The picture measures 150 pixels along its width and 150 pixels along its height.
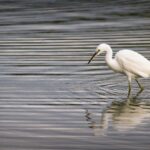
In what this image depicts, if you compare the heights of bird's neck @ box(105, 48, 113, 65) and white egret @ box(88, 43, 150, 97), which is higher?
bird's neck @ box(105, 48, 113, 65)

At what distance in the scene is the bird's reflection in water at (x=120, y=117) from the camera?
11.8 meters

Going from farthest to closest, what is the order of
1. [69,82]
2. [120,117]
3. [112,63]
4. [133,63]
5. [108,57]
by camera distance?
[108,57] < [112,63] < [133,63] < [69,82] < [120,117]

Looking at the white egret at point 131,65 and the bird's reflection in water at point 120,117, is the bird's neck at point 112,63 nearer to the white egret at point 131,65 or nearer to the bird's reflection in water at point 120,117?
the white egret at point 131,65

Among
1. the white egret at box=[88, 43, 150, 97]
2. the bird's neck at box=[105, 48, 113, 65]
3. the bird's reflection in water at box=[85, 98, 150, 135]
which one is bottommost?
the bird's reflection in water at box=[85, 98, 150, 135]

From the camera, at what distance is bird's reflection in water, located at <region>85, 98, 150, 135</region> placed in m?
11.8

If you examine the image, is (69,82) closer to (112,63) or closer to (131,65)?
(112,63)

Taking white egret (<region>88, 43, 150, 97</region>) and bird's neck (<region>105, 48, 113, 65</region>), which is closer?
white egret (<region>88, 43, 150, 97</region>)

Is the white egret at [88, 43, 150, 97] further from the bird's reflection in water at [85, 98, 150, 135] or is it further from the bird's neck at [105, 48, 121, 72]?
the bird's reflection in water at [85, 98, 150, 135]

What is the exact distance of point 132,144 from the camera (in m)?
10.7

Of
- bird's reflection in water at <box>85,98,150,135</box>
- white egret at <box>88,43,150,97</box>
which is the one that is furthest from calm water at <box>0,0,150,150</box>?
white egret at <box>88,43,150,97</box>

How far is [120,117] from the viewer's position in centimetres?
1251

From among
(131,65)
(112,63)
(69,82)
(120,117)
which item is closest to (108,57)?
(112,63)

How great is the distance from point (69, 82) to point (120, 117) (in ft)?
10.2

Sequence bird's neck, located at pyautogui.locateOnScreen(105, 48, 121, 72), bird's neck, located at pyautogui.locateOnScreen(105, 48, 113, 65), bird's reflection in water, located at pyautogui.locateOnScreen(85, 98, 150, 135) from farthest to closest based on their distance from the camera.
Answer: bird's neck, located at pyautogui.locateOnScreen(105, 48, 113, 65) < bird's neck, located at pyautogui.locateOnScreen(105, 48, 121, 72) < bird's reflection in water, located at pyautogui.locateOnScreen(85, 98, 150, 135)
